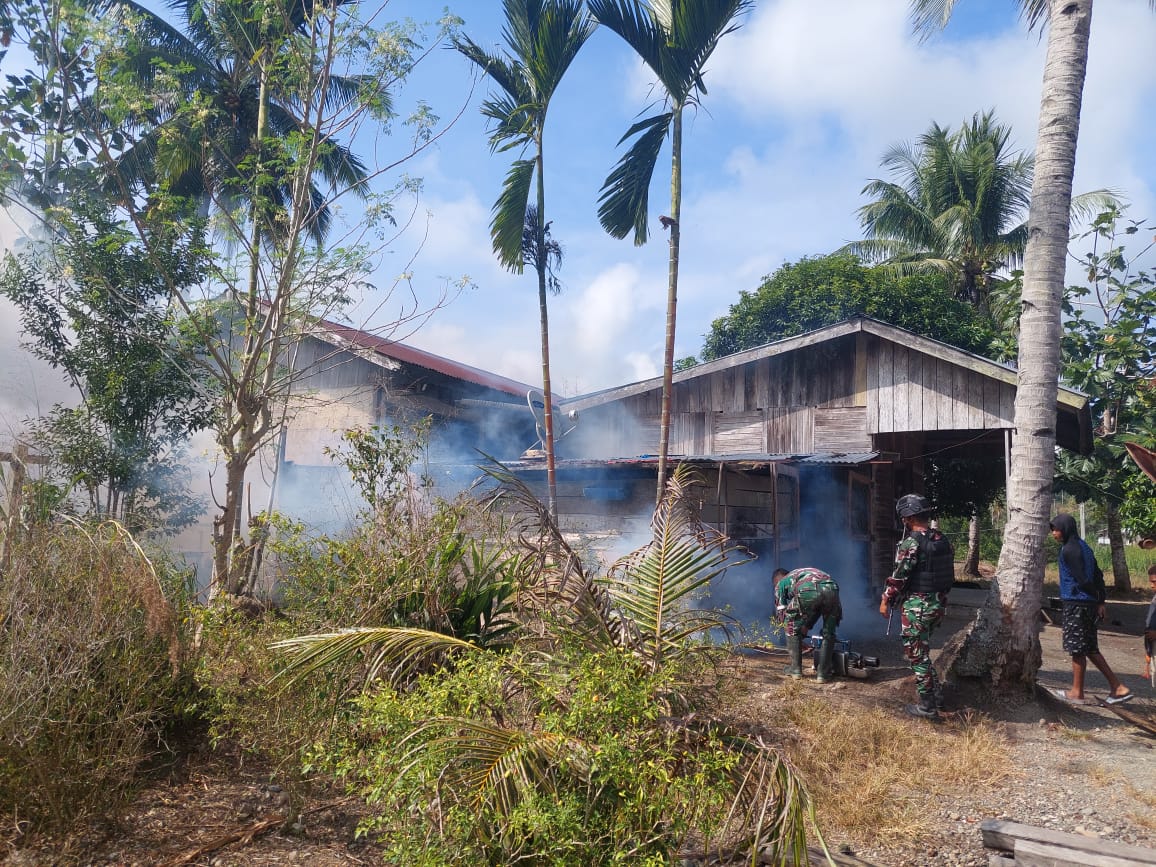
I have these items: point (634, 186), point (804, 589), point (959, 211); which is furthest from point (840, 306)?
point (804, 589)

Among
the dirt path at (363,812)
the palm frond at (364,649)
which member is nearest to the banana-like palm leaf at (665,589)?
the palm frond at (364,649)

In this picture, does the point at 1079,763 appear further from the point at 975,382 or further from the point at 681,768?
the point at 975,382

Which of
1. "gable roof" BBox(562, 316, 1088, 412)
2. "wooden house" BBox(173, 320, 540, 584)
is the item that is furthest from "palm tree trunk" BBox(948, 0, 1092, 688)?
"wooden house" BBox(173, 320, 540, 584)

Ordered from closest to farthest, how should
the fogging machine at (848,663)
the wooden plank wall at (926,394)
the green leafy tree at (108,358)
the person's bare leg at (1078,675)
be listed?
the person's bare leg at (1078,675) → the fogging machine at (848,663) → the green leafy tree at (108,358) → the wooden plank wall at (926,394)

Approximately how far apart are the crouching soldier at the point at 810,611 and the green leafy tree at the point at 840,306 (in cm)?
1260

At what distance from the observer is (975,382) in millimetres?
10922

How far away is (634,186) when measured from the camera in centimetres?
1042

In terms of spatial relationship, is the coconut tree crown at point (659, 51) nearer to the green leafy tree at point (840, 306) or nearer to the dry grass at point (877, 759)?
the dry grass at point (877, 759)

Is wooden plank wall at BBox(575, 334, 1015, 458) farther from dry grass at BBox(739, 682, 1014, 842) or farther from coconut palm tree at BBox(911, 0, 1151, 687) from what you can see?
dry grass at BBox(739, 682, 1014, 842)

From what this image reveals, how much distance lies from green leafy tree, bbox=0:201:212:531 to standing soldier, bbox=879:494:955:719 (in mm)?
8622

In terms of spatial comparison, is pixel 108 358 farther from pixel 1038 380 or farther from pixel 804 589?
pixel 1038 380

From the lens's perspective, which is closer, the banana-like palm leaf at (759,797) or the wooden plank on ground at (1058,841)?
the banana-like palm leaf at (759,797)

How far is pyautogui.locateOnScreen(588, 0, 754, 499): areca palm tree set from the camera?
9023mm

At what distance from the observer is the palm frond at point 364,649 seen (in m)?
3.90
